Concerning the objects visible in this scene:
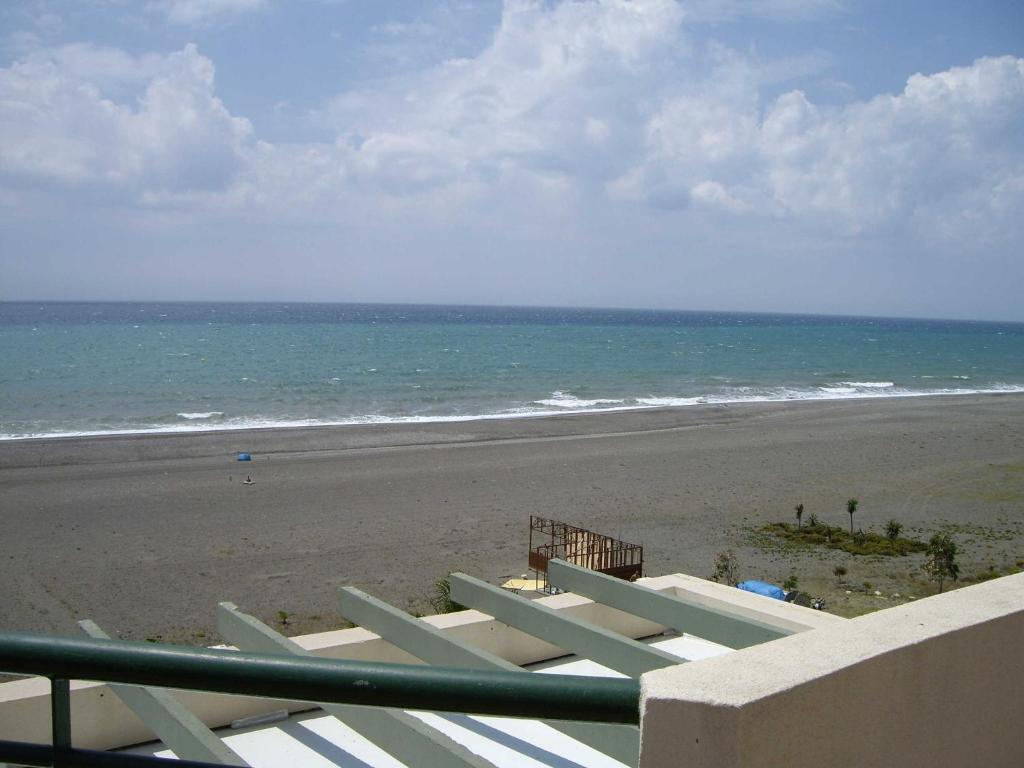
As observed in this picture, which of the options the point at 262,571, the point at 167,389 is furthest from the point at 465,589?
the point at 167,389

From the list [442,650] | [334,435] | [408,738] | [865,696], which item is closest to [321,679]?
[865,696]

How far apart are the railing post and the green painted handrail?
0.04 m

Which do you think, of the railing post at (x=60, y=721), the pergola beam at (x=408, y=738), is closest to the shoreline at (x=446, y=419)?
the pergola beam at (x=408, y=738)

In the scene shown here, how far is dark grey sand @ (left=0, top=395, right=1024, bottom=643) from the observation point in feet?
53.2

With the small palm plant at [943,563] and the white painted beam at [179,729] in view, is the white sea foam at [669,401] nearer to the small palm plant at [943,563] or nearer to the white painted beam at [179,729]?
the small palm plant at [943,563]

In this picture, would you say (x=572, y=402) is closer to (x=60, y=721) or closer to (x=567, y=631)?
(x=567, y=631)

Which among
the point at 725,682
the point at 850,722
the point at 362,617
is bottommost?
the point at 362,617

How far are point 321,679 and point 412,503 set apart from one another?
69.9ft

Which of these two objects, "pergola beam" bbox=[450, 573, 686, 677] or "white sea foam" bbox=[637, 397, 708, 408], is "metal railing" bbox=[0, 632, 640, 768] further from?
"white sea foam" bbox=[637, 397, 708, 408]

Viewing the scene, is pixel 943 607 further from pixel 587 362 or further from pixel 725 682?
pixel 587 362

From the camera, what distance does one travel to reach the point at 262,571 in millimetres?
16984

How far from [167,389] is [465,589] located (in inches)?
1787

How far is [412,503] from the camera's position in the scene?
22.4m

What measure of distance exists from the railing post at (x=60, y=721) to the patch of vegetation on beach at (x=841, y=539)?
18.8 meters
